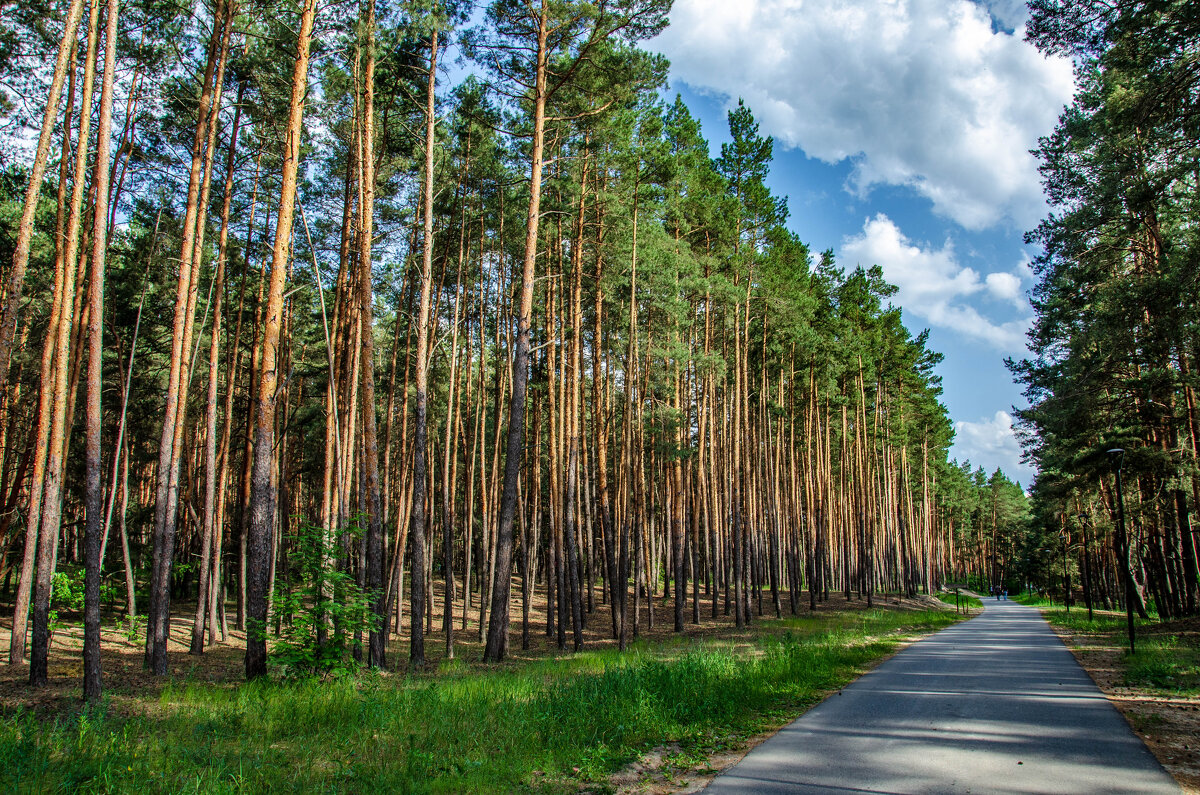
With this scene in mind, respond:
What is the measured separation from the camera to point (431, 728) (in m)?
6.18

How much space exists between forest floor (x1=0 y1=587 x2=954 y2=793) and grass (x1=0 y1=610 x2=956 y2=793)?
2cm

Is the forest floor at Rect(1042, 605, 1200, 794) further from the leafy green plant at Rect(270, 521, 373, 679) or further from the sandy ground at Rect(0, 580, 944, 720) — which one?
the leafy green plant at Rect(270, 521, 373, 679)

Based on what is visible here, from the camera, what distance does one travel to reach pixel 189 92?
43.0 feet

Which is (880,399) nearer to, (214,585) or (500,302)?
(500,302)

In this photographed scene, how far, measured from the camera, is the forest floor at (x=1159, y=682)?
619 centimetres

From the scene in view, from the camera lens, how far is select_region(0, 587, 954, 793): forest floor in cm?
499

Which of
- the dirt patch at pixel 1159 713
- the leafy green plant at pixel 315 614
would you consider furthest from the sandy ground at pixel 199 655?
the dirt patch at pixel 1159 713

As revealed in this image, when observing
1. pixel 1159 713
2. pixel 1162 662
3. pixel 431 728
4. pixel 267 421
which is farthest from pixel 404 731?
pixel 1162 662

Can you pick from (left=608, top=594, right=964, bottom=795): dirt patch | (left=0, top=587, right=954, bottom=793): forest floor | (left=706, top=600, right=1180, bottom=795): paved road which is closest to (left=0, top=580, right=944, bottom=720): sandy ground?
(left=0, top=587, right=954, bottom=793): forest floor

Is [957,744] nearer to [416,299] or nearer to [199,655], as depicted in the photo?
[199,655]

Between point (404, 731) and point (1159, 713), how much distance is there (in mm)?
9463

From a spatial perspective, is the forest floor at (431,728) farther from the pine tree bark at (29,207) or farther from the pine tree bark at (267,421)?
the pine tree bark at (29,207)

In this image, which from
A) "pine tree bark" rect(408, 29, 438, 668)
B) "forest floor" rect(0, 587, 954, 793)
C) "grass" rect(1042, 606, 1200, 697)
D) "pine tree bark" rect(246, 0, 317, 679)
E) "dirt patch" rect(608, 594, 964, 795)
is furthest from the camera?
"pine tree bark" rect(408, 29, 438, 668)

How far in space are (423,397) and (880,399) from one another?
34.1 meters
